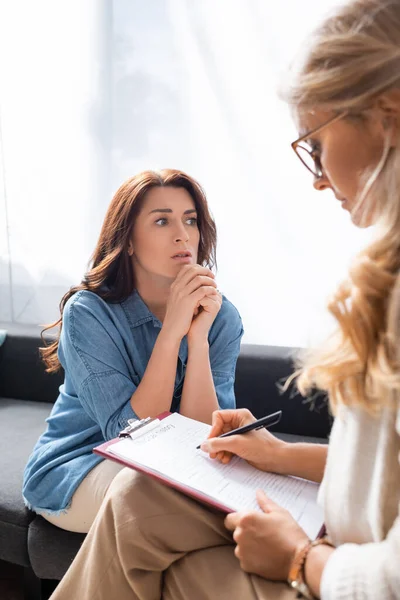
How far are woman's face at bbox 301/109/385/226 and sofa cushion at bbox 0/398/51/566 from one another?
108 cm

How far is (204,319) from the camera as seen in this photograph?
1.40m

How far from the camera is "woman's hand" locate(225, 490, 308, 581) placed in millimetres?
701

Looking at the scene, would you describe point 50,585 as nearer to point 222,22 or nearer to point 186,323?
point 186,323

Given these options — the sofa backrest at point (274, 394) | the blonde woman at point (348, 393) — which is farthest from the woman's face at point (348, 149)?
the sofa backrest at point (274, 394)

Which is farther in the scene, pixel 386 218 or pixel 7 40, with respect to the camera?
pixel 7 40

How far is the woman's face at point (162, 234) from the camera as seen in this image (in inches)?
56.2

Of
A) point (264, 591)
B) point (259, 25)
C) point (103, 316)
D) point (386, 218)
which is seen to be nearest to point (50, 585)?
point (103, 316)

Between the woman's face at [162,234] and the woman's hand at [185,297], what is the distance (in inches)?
1.9

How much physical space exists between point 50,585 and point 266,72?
1.78 meters

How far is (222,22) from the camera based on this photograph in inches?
78.3

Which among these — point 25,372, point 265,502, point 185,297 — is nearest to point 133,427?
point 265,502

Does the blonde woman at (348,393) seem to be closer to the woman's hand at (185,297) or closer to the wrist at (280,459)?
the wrist at (280,459)

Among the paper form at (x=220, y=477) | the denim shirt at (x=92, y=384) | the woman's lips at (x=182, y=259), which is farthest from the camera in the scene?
the woman's lips at (x=182, y=259)

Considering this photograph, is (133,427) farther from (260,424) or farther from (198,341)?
(198,341)
